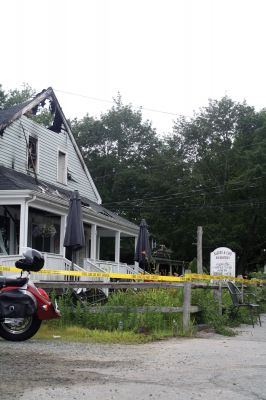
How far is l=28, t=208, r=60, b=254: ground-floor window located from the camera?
21.4 metres

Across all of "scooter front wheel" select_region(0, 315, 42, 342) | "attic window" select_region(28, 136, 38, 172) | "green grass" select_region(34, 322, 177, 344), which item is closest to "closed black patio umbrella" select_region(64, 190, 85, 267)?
"attic window" select_region(28, 136, 38, 172)

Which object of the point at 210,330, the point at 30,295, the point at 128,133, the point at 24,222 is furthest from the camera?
the point at 128,133

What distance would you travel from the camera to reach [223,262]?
65.5 feet

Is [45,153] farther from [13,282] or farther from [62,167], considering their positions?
[13,282]

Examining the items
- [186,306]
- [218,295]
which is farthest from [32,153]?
[186,306]

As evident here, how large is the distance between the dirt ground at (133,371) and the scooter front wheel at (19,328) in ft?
0.56

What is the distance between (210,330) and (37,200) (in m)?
8.19

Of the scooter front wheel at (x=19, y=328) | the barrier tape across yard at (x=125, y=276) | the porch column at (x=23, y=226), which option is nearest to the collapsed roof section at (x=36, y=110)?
the porch column at (x=23, y=226)

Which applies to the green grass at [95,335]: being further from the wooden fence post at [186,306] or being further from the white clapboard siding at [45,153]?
the white clapboard siding at [45,153]

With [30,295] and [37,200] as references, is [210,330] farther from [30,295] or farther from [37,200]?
[37,200]

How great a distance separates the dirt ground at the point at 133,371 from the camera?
5562mm

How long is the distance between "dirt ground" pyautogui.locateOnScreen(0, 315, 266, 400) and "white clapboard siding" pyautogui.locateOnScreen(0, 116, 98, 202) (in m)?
13.0

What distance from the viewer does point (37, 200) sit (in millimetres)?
18016

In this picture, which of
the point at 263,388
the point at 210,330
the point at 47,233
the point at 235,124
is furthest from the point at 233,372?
the point at 235,124
